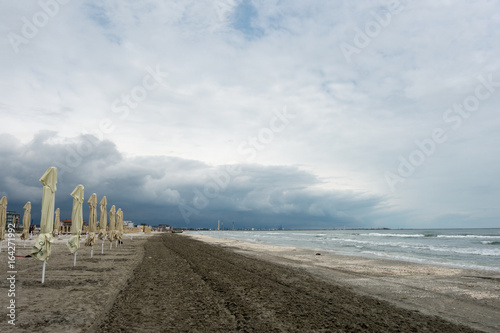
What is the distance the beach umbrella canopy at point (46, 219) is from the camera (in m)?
8.98

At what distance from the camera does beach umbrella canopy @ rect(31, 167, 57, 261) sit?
29.5ft

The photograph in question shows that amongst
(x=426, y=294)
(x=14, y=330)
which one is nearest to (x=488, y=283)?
(x=426, y=294)

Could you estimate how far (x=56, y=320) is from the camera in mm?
5867

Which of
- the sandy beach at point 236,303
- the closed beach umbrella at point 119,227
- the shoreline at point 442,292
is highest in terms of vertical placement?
the closed beach umbrella at point 119,227

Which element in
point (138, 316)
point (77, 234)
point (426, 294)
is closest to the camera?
point (138, 316)

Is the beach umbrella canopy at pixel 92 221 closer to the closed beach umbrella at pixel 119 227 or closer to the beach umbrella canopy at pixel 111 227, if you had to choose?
the beach umbrella canopy at pixel 111 227

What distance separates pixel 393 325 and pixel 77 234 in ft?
37.7

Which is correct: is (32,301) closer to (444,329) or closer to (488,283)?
(444,329)

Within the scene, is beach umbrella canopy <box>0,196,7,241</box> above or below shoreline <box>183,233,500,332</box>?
above

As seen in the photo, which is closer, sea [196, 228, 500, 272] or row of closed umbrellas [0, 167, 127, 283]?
row of closed umbrellas [0, 167, 127, 283]

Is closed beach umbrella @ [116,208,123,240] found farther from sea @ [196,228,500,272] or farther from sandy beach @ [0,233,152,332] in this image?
sea @ [196,228,500,272]

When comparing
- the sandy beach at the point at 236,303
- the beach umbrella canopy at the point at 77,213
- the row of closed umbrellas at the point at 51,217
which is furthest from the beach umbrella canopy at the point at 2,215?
the beach umbrella canopy at the point at 77,213

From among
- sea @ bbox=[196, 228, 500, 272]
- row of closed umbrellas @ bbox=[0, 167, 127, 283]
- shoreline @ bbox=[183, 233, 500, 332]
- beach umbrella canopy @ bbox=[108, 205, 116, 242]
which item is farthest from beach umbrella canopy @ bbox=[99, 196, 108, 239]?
sea @ bbox=[196, 228, 500, 272]

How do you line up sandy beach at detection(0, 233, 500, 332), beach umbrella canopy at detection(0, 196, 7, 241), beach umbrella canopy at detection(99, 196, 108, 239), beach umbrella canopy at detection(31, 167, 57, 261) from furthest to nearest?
beach umbrella canopy at detection(99, 196, 108, 239)
beach umbrella canopy at detection(0, 196, 7, 241)
beach umbrella canopy at detection(31, 167, 57, 261)
sandy beach at detection(0, 233, 500, 332)
